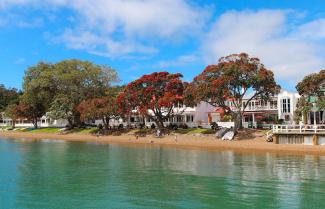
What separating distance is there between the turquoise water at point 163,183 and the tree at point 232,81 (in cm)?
1820

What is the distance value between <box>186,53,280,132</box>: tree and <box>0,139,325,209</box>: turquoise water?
18.2m

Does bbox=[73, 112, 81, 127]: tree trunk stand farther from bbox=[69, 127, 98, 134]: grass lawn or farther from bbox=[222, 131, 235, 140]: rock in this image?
bbox=[222, 131, 235, 140]: rock

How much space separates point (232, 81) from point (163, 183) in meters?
31.9

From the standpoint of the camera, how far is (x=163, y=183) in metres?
24.5

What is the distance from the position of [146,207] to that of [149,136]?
44941 millimetres

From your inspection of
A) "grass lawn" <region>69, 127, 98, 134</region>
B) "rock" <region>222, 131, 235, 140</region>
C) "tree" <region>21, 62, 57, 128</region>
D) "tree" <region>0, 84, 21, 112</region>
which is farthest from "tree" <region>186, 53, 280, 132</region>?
"tree" <region>0, 84, 21, 112</region>

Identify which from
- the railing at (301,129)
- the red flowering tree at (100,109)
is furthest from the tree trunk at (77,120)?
the railing at (301,129)

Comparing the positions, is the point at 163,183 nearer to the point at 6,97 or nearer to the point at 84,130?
the point at 84,130

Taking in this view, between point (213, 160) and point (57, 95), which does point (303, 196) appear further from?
point (57, 95)

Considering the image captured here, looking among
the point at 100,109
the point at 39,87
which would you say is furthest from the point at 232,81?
the point at 39,87

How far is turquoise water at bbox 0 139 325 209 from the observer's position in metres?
19.5

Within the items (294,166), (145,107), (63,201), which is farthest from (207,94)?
(63,201)

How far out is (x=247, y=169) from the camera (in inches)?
1193

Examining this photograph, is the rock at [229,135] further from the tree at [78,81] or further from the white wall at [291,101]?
the tree at [78,81]
